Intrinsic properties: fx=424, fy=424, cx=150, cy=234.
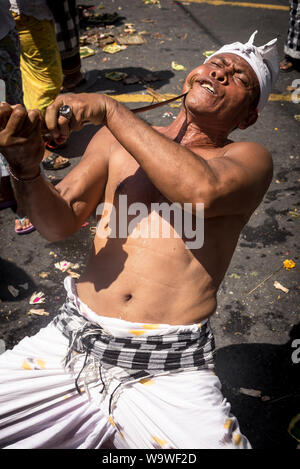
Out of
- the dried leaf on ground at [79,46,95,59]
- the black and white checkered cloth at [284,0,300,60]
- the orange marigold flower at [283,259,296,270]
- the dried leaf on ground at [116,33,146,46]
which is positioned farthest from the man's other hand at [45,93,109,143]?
the dried leaf on ground at [116,33,146,46]

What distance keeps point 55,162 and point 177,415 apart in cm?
352

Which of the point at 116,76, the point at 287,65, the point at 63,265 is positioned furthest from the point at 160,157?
the point at 287,65

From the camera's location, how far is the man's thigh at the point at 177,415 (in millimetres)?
1739

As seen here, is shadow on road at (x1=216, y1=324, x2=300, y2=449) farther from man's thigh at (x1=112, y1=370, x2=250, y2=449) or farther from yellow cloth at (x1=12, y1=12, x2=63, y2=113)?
yellow cloth at (x1=12, y1=12, x2=63, y2=113)

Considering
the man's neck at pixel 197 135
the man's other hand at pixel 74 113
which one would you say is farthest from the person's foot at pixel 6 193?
the man's other hand at pixel 74 113

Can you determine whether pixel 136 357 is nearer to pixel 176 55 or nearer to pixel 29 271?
pixel 29 271

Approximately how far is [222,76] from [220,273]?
974 millimetres

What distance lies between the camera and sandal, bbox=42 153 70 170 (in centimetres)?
469

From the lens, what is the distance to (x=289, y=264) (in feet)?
11.8

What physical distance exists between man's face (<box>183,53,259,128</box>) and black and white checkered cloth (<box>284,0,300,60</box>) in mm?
4894

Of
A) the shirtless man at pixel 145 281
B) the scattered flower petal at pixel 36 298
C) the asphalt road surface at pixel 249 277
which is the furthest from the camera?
the scattered flower petal at pixel 36 298

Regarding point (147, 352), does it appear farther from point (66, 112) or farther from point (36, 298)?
point (36, 298)

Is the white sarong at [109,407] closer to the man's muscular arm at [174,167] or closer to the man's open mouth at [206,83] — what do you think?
the man's muscular arm at [174,167]

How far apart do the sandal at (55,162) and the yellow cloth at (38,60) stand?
0.53 meters
